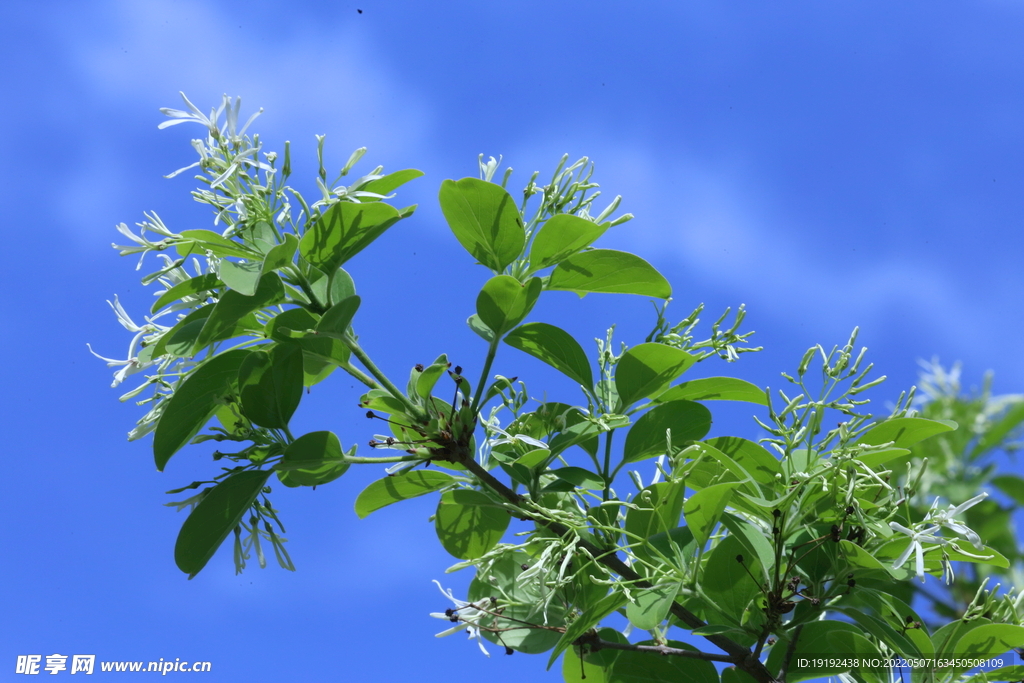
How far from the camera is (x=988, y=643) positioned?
1410 mm

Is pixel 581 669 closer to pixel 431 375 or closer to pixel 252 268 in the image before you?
pixel 431 375

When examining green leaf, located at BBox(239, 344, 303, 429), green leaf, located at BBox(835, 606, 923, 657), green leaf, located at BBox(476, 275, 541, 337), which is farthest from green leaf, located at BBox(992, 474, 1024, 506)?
green leaf, located at BBox(239, 344, 303, 429)

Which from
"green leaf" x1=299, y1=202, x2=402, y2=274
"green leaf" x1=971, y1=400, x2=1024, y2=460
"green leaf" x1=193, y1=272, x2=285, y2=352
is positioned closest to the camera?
"green leaf" x1=193, y1=272, x2=285, y2=352

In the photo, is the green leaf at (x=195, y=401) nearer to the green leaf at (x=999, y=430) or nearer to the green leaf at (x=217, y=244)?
the green leaf at (x=217, y=244)

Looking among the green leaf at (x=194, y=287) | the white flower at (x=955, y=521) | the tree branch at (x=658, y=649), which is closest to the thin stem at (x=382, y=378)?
the green leaf at (x=194, y=287)

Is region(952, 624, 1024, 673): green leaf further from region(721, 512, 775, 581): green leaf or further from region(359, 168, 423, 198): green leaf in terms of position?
region(359, 168, 423, 198): green leaf

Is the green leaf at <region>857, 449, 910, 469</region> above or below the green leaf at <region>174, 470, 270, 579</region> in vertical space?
below

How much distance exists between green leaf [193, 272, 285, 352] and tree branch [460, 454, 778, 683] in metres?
0.44

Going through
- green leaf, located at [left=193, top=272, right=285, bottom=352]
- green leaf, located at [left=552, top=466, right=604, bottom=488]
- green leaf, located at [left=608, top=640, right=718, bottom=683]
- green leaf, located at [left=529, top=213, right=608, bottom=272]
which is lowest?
green leaf, located at [left=608, top=640, right=718, bottom=683]

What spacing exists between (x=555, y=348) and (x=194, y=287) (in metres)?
0.69

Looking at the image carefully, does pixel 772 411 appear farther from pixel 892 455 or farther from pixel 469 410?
pixel 469 410

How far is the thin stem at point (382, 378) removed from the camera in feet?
4.62

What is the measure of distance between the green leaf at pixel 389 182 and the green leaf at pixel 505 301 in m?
0.26

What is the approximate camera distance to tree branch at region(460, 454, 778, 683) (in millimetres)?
1398
